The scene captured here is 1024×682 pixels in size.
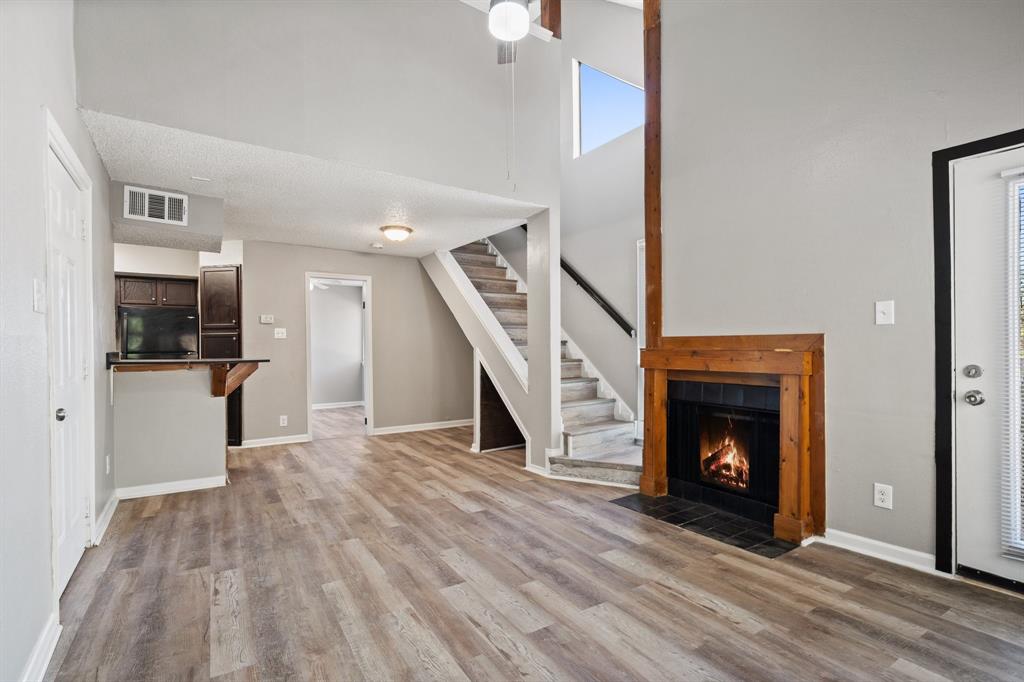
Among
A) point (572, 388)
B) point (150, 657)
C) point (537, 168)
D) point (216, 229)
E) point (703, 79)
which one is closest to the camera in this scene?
point (150, 657)

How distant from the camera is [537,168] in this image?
4.34 m

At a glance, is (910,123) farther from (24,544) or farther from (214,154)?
(24,544)

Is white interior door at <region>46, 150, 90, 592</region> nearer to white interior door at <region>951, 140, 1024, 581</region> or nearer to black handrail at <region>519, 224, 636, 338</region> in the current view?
white interior door at <region>951, 140, 1024, 581</region>

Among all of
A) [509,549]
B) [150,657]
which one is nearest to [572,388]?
[509,549]

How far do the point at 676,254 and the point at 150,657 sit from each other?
142 inches

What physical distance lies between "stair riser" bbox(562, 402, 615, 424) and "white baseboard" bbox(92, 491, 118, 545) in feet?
11.4

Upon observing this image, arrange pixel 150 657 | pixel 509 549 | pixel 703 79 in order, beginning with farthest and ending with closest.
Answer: pixel 703 79
pixel 509 549
pixel 150 657

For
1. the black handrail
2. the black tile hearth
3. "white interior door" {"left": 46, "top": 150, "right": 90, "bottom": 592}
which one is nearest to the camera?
"white interior door" {"left": 46, "top": 150, "right": 90, "bottom": 592}

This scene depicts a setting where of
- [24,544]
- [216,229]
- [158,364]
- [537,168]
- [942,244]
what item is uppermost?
[537,168]

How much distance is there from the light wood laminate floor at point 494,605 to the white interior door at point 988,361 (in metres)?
0.28

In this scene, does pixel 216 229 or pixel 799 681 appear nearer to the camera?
pixel 799 681

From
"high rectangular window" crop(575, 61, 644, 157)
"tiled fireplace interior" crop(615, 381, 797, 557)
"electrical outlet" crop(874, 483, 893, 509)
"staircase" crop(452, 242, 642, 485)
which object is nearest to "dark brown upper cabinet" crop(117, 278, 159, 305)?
"staircase" crop(452, 242, 642, 485)

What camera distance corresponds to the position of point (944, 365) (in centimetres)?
246

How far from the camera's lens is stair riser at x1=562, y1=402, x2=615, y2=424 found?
16.0 feet
